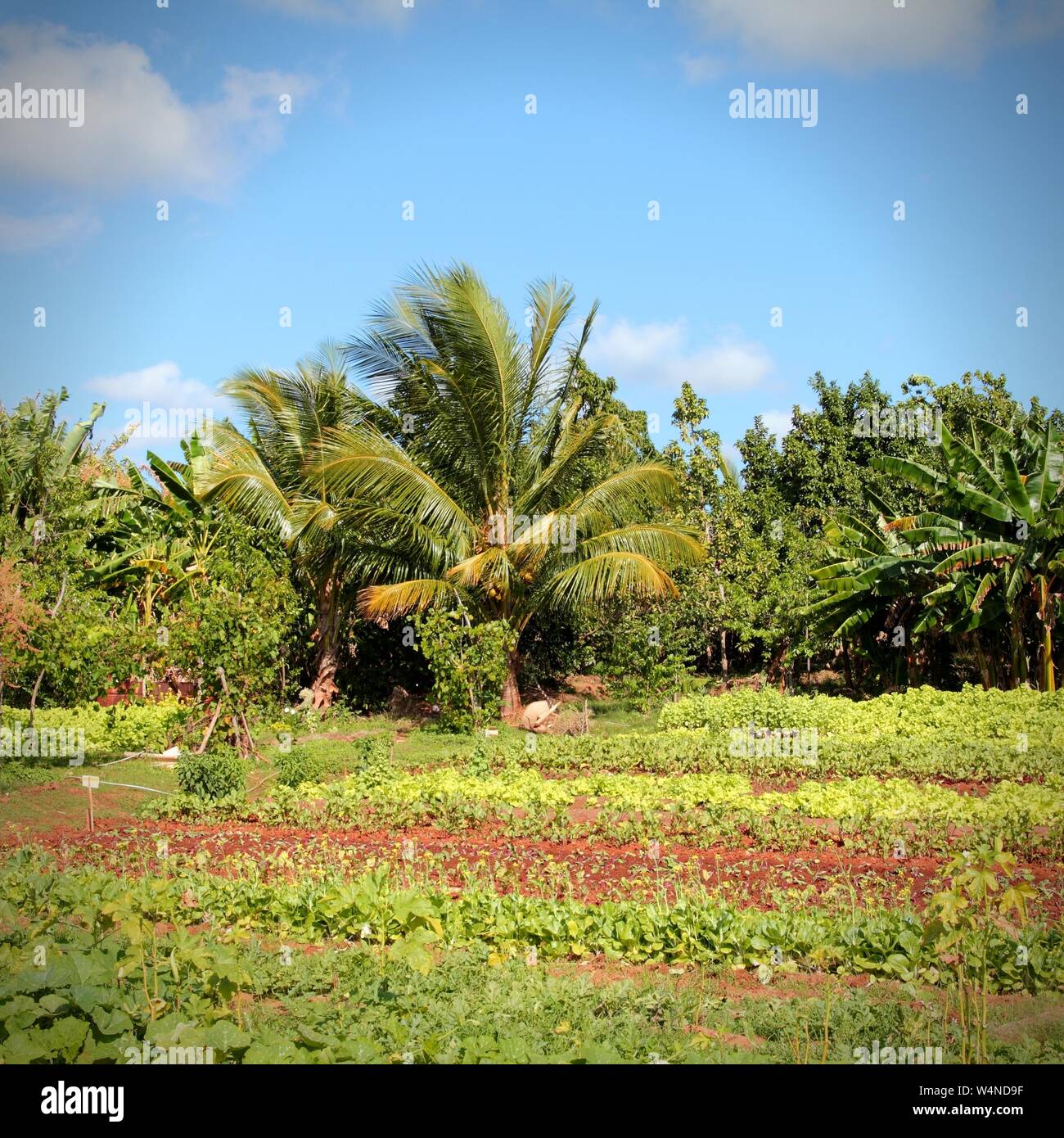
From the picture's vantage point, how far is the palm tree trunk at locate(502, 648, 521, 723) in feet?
54.1

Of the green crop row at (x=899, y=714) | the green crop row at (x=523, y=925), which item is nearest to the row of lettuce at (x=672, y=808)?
the green crop row at (x=523, y=925)

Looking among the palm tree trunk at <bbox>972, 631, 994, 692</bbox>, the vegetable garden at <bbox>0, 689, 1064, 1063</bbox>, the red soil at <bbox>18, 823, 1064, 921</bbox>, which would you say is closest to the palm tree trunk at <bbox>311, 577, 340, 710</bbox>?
the vegetable garden at <bbox>0, 689, 1064, 1063</bbox>

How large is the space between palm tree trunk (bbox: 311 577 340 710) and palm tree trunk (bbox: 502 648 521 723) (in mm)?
3679

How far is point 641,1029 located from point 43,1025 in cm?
262

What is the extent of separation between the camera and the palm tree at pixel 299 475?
17281 mm

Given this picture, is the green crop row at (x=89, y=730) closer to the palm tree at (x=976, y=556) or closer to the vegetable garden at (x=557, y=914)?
the vegetable garden at (x=557, y=914)

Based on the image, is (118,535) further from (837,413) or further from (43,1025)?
(43,1025)

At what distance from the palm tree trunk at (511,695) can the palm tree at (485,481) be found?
0.03 m

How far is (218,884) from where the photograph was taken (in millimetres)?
7008

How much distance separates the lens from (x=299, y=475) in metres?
18.7

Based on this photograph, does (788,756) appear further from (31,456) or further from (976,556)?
(31,456)
